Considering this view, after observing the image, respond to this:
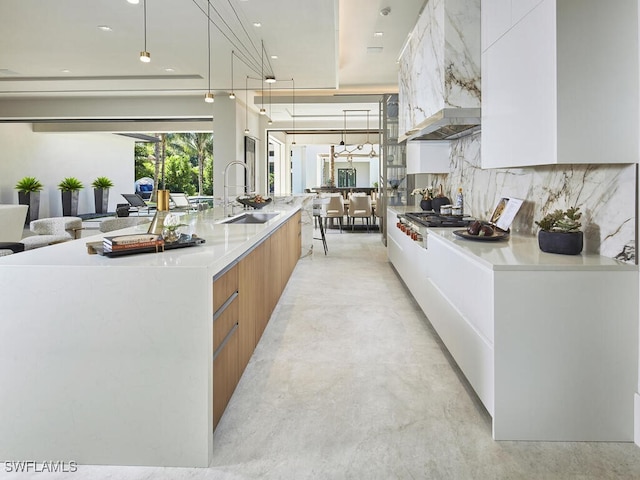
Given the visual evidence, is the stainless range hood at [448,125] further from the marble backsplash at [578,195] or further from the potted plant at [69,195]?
the potted plant at [69,195]

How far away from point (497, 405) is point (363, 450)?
1.96 ft

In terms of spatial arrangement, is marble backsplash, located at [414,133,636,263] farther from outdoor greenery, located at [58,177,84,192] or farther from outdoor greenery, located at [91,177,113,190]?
outdoor greenery, located at [91,177,113,190]

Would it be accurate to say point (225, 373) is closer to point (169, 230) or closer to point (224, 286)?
point (224, 286)

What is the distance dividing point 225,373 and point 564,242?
5.51ft

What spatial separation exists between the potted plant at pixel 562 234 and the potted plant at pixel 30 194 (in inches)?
460

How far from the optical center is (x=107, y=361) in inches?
67.1

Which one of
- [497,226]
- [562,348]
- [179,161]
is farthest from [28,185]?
[562,348]

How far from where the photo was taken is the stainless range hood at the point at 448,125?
321 centimetres

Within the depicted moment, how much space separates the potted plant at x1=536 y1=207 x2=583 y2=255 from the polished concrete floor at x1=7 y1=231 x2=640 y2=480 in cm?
84

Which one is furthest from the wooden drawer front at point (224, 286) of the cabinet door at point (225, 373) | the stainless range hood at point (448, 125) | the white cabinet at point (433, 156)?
the white cabinet at point (433, 156)

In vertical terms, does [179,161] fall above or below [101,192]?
above

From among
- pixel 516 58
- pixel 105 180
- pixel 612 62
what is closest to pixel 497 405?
pixel 612 62

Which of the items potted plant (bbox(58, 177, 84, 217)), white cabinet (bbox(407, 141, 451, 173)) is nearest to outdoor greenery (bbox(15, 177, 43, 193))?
potted plant (bbox(58, 177, 84, 217))

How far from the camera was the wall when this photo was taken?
1090 centimetres
